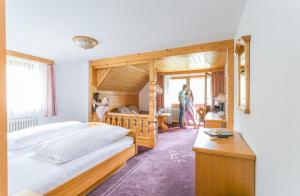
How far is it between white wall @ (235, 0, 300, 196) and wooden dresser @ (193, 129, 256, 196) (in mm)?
94

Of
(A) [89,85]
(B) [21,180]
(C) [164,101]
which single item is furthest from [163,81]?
(B) [21,180]

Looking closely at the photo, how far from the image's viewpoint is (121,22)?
6.86 feet

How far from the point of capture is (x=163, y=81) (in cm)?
643

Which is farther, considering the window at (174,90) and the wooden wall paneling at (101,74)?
the window at (174,90)

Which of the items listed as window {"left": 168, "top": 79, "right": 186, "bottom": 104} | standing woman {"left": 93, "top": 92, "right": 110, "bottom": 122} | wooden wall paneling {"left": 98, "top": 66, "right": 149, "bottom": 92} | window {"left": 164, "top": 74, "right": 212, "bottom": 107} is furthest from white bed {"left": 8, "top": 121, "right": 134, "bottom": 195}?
window {"left": 168, "top": 79, "right": 186, "bottom": 104}

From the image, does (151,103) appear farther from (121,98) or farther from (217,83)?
(217,83)

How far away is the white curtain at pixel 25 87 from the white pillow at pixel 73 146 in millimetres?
2350

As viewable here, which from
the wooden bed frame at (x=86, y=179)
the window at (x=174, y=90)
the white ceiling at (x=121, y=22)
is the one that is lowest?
→ the wooden bed frame at (x=86, y=179)

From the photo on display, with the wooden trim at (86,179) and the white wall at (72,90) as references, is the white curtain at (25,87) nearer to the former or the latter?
the white wall at (72,90)

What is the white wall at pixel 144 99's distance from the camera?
260 inches

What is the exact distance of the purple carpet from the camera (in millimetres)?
1888

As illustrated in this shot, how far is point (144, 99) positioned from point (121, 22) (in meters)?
4.70

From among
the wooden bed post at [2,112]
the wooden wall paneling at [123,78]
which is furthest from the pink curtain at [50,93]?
the wooden bed post at [2,112]

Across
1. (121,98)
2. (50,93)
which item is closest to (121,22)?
(50,93)
